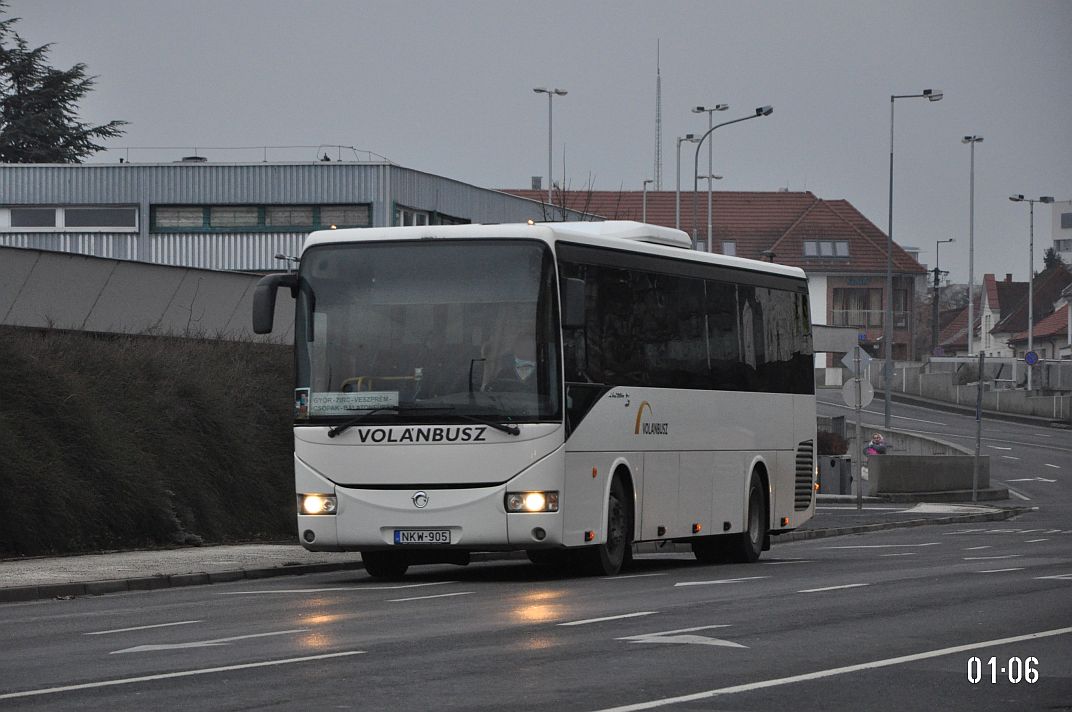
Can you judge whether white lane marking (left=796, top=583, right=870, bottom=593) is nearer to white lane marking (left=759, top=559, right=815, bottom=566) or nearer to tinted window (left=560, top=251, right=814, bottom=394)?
tinted window (left=560, top=251, right=814, bottom=394)

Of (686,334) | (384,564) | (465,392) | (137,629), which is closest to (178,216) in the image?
(686,334)

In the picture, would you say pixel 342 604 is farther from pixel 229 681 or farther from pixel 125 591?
pixel 229 681

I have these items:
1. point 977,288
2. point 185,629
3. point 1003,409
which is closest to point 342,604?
point 185,629

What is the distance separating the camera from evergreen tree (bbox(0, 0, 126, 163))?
7381 cm

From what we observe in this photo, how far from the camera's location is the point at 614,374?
19719 mm

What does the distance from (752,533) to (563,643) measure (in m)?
11.5

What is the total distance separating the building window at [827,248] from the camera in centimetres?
12125

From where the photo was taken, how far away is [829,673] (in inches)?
420

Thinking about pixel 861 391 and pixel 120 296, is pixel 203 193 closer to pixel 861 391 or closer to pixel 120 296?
pixel 861 391

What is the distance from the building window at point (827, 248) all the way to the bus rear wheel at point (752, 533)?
9870cm

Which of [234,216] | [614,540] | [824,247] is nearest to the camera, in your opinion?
[614,540]


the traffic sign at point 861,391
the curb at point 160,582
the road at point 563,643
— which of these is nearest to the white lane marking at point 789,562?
the road at point 563,643
